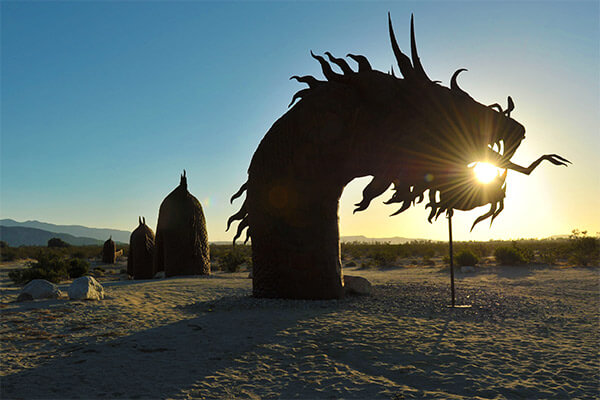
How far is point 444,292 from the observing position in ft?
31.5

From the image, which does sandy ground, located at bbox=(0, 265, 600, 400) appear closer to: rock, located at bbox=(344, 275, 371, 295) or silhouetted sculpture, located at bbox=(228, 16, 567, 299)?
rock, located at bbox=(344, 275, 371, 295)

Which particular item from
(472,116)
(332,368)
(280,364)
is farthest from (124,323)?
(472,116)

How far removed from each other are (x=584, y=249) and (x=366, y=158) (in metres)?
Result: 20.3

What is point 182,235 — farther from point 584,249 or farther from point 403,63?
point 584,249

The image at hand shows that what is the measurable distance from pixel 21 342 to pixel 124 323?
132 centimetres

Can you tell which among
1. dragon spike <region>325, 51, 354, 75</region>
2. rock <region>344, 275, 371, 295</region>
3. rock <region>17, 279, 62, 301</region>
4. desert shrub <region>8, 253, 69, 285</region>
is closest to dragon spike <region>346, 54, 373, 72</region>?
dragon spike <region>325, 51, 354, 75</region>

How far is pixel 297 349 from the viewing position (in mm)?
4664

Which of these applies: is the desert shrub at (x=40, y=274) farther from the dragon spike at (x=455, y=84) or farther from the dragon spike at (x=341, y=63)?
the dragon spike at (x=455, y=84)

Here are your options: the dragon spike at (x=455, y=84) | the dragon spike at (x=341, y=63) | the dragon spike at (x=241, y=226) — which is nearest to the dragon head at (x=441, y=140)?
the dragon spike at (x=455, y=84)

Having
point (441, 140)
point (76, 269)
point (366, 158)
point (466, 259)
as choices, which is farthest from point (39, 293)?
point (466, 259)

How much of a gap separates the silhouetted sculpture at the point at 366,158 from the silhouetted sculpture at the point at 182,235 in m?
6.56

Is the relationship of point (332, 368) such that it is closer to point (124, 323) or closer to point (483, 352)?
point (483, 352)

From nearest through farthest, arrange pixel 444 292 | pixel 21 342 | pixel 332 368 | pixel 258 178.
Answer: pixel 332 368
pixel 21 342
pixel 258 178
pixel 444 292

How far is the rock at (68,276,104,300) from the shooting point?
7887 millimetres
